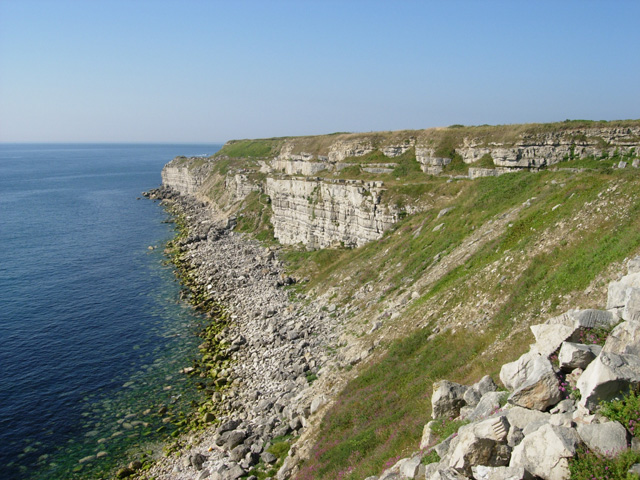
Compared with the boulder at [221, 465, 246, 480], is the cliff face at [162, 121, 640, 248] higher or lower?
higher

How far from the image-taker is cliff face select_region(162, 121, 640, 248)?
49469mm

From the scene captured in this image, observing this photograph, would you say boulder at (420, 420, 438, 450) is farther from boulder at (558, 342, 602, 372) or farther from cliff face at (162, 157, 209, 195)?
cliff face at (162, 157, 209, 195)

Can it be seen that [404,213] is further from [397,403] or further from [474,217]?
[397,403]

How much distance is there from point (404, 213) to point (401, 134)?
26.6 meters

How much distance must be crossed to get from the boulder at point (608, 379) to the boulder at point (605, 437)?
2.53ft

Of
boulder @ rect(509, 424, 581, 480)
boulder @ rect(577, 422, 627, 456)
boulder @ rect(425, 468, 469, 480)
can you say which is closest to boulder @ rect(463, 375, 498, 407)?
boulder @ rect(425, 468, 469, 480)

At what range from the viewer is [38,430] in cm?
3131

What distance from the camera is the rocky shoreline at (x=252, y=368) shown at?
26.3 m

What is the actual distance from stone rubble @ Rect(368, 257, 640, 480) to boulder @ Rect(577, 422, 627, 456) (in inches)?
0.7

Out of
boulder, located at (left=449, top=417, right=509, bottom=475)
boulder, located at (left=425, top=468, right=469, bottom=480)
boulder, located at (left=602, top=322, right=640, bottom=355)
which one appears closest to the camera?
boulder, located at (left=449, top=417, right=509, bottom=475)

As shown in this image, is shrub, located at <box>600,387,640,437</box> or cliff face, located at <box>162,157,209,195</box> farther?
cliff face, located at <box>162,157,209,195</box>

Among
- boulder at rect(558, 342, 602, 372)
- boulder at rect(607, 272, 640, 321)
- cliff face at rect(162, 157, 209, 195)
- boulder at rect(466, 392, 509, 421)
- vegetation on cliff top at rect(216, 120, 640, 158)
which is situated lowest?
boulder at rect(466, 392, 509, 421)

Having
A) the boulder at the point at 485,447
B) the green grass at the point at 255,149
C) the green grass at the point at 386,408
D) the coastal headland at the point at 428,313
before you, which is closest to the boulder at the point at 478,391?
the coastal headland at the point at 428,313

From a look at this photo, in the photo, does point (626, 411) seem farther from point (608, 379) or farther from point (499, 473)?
Result: point (499, 473)
